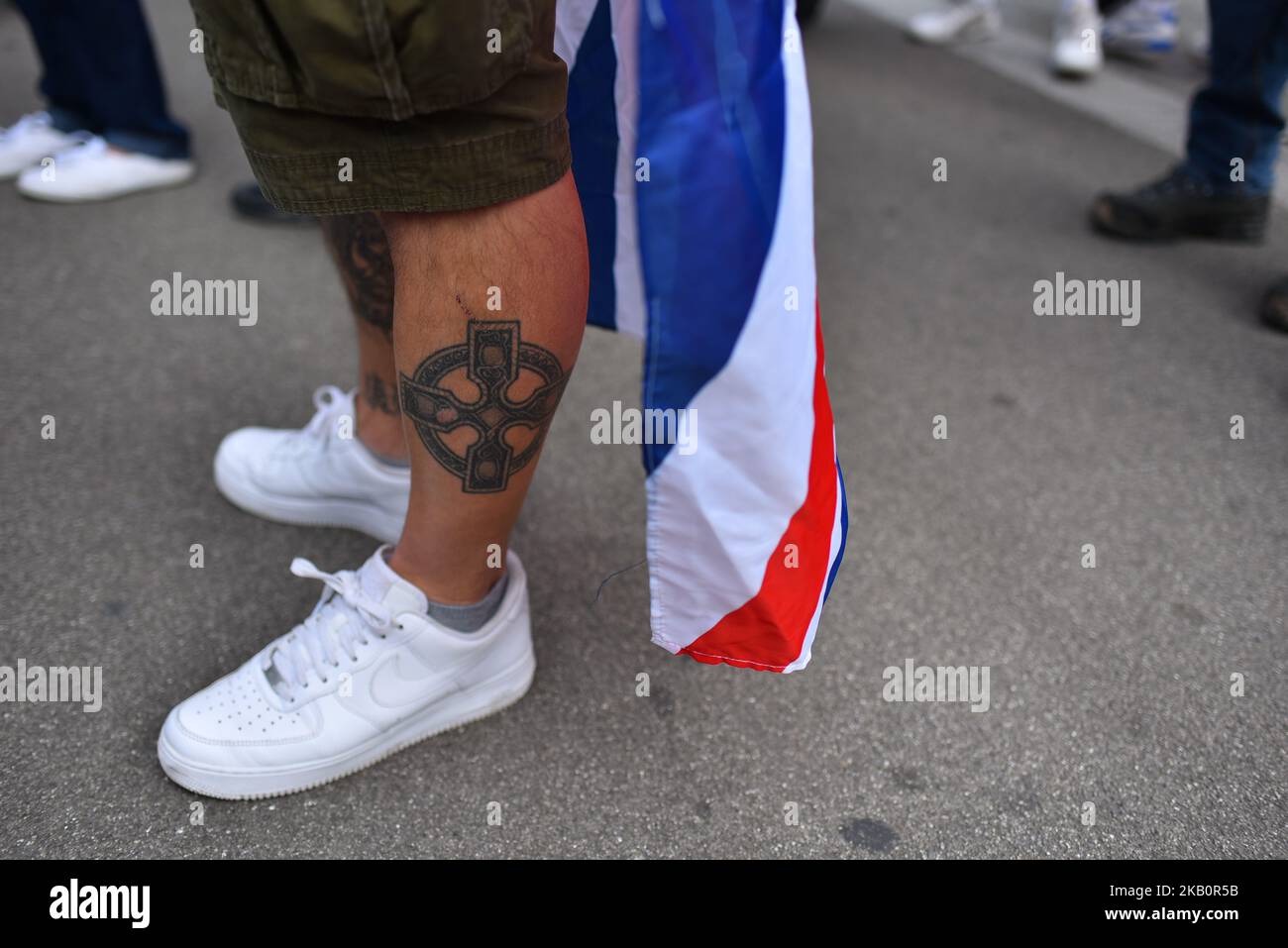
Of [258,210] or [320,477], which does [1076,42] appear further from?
[320,477]

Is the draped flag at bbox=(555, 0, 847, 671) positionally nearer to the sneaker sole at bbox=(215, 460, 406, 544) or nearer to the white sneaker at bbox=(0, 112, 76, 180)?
the sneaker sole at bbox=(215, 460, 406, 544)

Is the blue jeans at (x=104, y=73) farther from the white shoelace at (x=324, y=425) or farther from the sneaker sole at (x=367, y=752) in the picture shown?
the sneaker sole at (x=367, y=752)

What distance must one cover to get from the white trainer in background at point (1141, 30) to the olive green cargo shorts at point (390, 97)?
13.1ft

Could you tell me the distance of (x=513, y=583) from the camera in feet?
3.76

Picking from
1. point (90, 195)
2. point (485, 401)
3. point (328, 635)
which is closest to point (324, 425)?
point (328, 635)

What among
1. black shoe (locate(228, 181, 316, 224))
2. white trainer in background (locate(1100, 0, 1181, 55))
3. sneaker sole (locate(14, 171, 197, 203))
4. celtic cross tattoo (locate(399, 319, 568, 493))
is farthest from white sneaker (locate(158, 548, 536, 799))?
white trainer in background (locate(1100, 0, 1181, 55))

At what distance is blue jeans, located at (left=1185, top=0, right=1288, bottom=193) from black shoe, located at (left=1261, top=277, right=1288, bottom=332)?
0.40 meters

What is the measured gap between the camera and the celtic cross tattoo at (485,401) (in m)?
0.90

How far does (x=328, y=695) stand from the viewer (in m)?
1.06

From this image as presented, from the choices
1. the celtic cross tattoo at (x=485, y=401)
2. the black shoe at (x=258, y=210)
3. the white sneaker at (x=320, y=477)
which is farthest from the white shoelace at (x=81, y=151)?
the celtic cross tattoo at (x=485, y=401)

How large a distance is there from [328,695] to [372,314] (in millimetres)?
490

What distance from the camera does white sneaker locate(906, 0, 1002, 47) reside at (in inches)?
160

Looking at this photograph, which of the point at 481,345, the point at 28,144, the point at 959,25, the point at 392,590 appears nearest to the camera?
the point at 481,345
